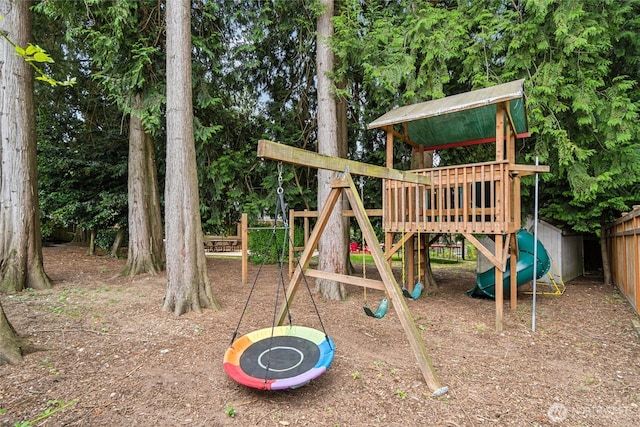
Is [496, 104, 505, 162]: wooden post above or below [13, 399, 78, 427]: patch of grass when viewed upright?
above

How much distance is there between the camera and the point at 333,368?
3629mm

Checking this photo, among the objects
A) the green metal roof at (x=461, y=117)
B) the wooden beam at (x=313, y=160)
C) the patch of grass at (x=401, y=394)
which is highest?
the green metal roof at (x=461, y=117)

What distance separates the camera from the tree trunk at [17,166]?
606 cm

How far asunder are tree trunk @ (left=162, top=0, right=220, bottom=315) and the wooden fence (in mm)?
6473

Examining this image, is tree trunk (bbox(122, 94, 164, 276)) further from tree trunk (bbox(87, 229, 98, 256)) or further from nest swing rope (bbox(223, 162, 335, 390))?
nest swing rope (bbox(223, 162, 335, 390))

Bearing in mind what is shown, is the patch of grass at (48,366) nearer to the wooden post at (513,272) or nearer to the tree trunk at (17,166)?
the tree trunk at (17,166)

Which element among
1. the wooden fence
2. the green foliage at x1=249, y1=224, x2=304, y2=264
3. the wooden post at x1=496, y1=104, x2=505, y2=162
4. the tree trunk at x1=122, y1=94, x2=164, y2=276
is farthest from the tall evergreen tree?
the wooden fence

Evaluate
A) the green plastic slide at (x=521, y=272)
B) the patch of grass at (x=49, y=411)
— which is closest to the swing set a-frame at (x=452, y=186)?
the green plastic slide at (x=521, y=272)

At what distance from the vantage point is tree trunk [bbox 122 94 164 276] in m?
7.84

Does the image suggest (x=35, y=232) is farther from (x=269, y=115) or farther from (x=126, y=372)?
(x=269, y=115)

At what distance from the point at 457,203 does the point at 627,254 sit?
3300 millimetres

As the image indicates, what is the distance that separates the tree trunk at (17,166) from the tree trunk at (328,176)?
16.2 feet

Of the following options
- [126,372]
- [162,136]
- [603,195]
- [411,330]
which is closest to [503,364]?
[411,330]

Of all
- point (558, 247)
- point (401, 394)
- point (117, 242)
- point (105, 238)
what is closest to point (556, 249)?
point (558, 247)
